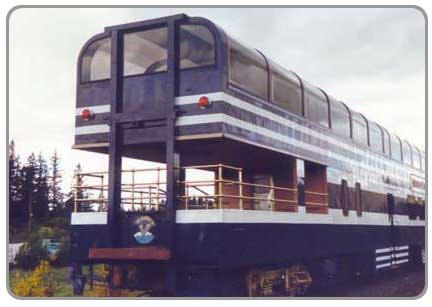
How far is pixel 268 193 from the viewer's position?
12234 mm

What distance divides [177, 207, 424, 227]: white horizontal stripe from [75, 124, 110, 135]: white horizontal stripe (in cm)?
219

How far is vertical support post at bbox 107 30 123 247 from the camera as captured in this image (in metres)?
9.84

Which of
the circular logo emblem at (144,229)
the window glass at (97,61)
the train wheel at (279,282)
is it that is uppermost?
the window glass at (97,61)

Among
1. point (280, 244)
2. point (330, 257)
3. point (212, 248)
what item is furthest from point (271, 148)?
point (330, 257)

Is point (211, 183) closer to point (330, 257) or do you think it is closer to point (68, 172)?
point (68, 172)

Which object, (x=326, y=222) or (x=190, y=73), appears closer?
(x=190, y=73)

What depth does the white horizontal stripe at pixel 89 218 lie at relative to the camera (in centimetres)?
993

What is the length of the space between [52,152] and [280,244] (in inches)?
174

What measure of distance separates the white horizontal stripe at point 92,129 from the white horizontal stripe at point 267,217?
2.19 meters

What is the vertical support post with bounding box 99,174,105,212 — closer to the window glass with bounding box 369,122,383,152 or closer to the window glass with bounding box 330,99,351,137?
the window glass with bounding box 330,99,351,137

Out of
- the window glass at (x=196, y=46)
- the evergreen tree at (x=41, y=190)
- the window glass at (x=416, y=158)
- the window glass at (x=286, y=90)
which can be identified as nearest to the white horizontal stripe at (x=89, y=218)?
the evergreen tree at (x=41, y=190)

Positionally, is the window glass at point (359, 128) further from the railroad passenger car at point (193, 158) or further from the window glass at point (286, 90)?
the window glass at point (286, 90)

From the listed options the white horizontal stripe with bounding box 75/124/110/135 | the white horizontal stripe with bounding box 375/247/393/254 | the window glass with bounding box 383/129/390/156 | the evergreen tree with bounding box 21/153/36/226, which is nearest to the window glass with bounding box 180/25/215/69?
the white horizontal stripe with bounding box 75/124/110/135

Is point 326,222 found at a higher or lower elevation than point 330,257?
higher
